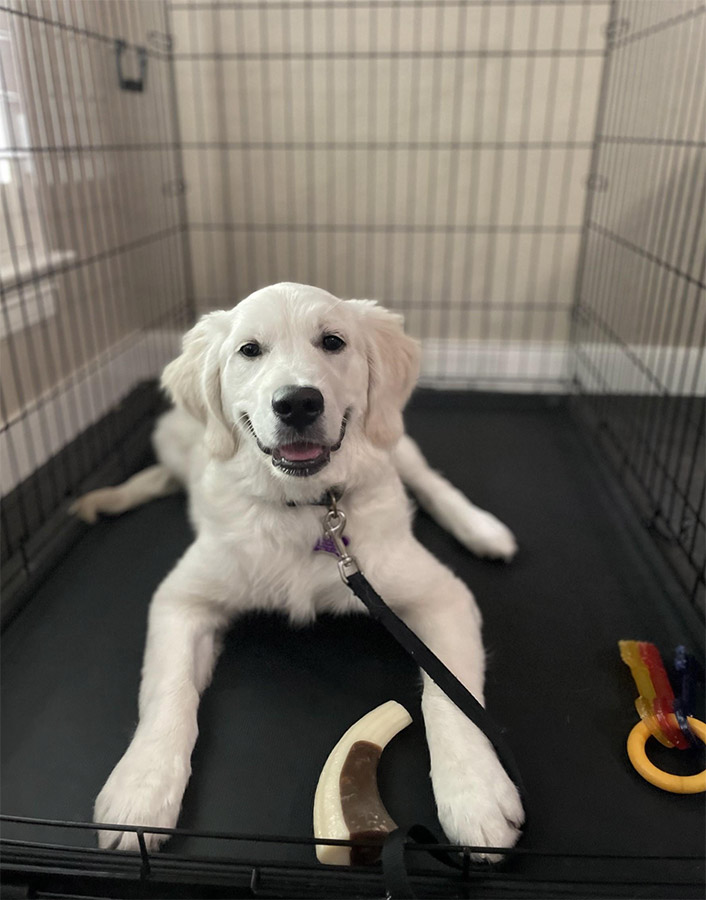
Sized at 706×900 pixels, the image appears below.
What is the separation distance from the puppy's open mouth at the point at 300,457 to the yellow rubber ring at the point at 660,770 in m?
0.74

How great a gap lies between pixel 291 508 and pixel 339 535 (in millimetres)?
111

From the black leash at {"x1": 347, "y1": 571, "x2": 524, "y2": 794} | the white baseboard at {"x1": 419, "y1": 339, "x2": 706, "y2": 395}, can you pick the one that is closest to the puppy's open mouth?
the black leash at {"x1": 347, "y1": 571, "x2": 524, "y2": 794}

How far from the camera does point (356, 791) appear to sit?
3.51ft

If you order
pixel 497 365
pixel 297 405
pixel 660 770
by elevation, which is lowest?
pixel 660 770

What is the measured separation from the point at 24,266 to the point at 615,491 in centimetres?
190

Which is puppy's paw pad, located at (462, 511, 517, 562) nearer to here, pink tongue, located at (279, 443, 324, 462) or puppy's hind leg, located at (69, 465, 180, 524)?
pink tongue, located at (279, 443, 324, 462)

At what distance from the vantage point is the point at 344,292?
9.75 ft

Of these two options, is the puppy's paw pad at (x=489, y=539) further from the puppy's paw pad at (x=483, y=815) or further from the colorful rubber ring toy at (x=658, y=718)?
the puppy's paw pad at (x=483, y=815)

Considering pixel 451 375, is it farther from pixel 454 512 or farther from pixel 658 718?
pixel 658 718

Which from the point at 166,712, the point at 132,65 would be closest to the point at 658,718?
the point at 166,712

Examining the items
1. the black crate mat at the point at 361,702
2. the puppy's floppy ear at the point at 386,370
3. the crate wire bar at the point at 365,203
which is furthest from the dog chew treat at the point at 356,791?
the crate wire bar at the point at 365,203

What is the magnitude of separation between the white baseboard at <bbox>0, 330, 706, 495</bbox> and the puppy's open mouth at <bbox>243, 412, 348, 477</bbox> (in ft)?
2.61

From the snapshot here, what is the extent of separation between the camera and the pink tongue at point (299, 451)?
117cm

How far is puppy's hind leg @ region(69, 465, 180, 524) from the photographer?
1.91m
